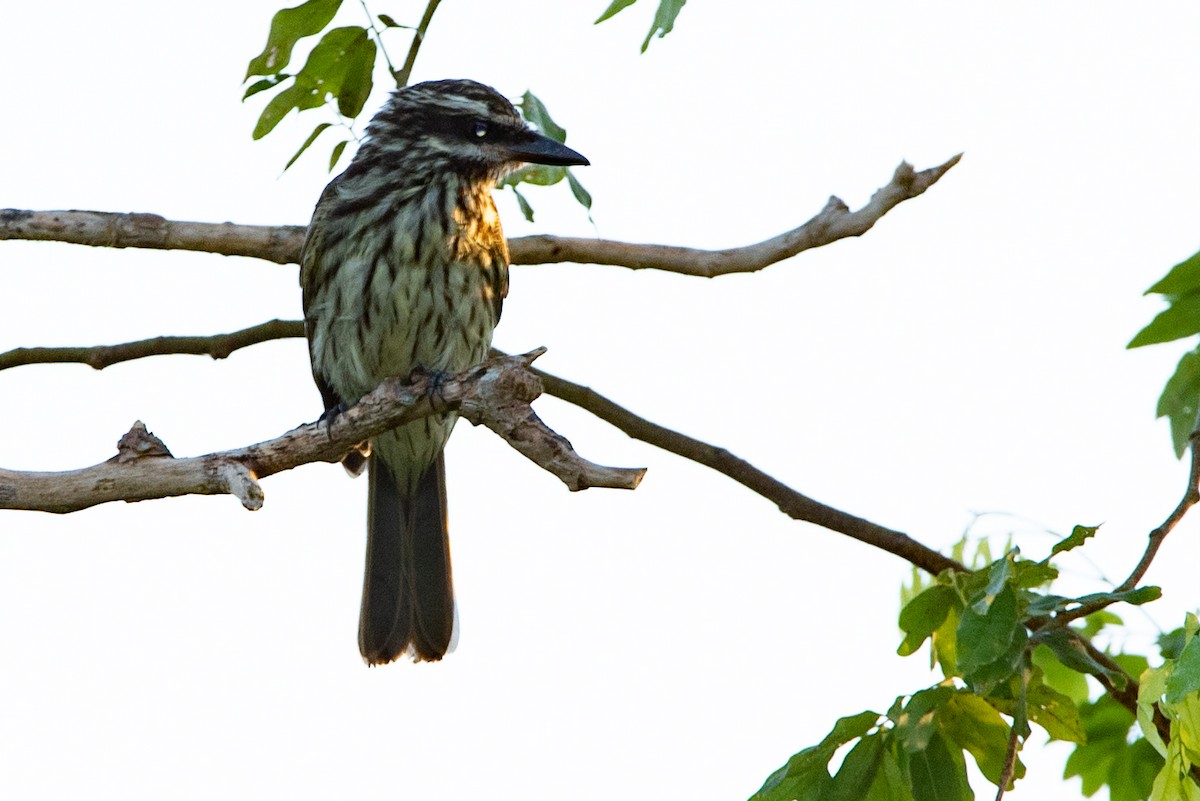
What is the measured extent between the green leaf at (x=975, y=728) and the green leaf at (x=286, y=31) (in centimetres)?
237

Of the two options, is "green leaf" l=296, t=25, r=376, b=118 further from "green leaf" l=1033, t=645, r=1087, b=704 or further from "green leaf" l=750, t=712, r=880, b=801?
"green leaf" l=1033, t=645, r=1087, b=704

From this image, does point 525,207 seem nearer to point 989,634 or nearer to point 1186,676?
point 989,634

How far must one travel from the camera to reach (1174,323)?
373 centimetres

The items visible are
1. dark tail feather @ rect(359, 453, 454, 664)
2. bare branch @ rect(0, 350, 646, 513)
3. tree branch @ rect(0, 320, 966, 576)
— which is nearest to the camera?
bare branch @ rect(0, 350, 646, 513)

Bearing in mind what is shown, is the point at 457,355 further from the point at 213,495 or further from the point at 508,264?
the point at 213,495

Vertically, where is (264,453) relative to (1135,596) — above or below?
above

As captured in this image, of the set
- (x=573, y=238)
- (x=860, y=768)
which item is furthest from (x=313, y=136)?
(x=860, y=768)

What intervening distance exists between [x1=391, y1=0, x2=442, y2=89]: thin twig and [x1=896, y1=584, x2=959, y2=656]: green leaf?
205 cm

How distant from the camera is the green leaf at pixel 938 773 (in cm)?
327

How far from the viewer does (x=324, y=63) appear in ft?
13.6

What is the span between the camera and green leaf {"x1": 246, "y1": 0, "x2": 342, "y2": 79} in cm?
399

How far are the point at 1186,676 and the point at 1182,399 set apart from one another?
5.40ft

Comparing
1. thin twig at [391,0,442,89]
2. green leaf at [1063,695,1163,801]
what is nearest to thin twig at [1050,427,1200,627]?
green leaf at [1063,695,1163,801]

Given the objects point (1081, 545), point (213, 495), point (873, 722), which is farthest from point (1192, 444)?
point (213, 495)
